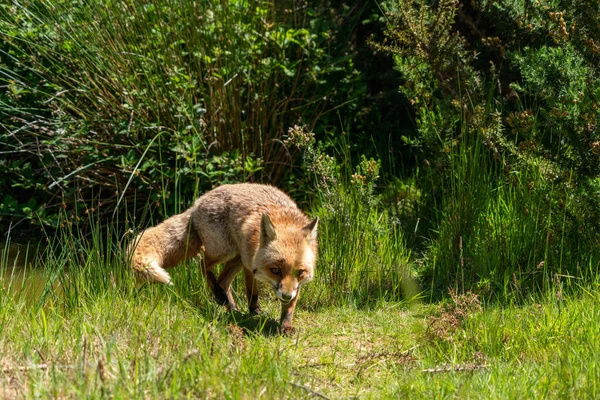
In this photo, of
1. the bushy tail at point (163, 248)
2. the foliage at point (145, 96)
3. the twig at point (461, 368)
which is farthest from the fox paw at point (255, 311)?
the twig at point (461, 368)

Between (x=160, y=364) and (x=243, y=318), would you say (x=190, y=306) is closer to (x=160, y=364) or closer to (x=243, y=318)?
(x=243, y=318)

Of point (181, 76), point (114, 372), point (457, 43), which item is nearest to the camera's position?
point (114, 372)

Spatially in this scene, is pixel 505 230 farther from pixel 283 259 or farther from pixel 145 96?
pixel 145 96

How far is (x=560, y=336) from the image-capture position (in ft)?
17.1

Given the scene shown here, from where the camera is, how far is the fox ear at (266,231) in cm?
589

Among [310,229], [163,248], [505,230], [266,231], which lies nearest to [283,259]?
[266,231]

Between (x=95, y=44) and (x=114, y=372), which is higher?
(x=95, y=44)

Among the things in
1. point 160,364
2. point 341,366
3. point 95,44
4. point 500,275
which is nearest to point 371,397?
point 341,366

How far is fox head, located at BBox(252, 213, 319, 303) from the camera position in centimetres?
585

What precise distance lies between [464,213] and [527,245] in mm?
657

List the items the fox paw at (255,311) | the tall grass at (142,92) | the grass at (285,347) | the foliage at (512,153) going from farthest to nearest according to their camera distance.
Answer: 1. the tall grass at (142,92)
2. the fox paw at (255,311)
3. the foliage at (512,153)
4. the grass at (285,347)

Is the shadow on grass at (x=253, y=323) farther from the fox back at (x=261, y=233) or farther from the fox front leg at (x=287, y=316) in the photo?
the fox back at (x=261, y=233)

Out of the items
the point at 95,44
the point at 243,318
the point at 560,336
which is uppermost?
the point at 95,44

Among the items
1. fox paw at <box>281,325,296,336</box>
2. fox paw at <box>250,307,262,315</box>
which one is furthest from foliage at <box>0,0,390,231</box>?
fox paw at <box>281,325,296,336</box>
